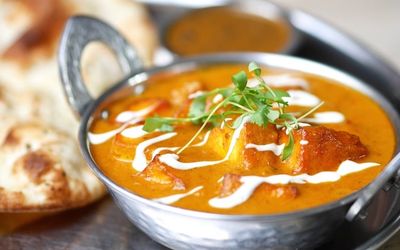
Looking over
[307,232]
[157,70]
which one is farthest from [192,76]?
[307,232]

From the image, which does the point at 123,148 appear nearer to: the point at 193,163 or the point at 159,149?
the point at 159,149

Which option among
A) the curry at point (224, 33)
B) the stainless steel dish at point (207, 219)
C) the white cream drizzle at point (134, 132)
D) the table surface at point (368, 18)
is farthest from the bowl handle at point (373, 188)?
the table surface at point (368, 18)

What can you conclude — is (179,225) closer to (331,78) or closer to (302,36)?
(331,78)

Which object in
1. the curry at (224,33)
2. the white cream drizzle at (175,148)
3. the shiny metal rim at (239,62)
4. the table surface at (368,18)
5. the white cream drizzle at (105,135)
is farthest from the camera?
the table surface at (368,18)

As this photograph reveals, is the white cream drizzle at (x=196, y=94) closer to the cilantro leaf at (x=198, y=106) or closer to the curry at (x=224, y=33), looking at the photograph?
the cilantro leaf at (x=198, y=106)

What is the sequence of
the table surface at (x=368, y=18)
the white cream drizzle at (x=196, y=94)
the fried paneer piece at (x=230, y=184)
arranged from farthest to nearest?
the table surface at (x=368, y=18) < the white cream drizzle at (x=196, y=94) < the fried paneer piece at (x=230, y=184)

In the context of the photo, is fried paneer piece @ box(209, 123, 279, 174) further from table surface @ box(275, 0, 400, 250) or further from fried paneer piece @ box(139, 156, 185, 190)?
table surface @ box(275, 0, 400, 250)
